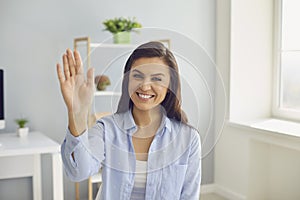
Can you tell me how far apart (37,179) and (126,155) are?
6.60ft

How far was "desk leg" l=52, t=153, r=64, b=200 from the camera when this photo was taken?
2473 mm

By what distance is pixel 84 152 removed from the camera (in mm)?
1025

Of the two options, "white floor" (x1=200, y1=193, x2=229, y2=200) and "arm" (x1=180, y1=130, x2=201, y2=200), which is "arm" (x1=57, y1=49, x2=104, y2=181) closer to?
"arm" (x1=180, y1=130, x2=201, y2=200)

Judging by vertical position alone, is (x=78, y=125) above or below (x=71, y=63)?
below

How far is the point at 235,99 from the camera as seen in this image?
11.0ft

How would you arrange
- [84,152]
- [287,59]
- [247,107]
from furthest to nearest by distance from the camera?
[247,107], [287,59], [84,152]

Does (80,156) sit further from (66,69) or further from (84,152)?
(66,69)

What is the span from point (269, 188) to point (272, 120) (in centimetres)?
50

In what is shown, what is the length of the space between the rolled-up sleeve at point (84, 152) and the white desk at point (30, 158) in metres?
→ 1.37

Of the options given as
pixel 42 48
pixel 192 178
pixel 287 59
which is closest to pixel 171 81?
pixel 192 178

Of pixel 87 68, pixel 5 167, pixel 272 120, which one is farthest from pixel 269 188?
pixel 87 68

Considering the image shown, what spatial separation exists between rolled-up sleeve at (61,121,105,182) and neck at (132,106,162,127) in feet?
0.28

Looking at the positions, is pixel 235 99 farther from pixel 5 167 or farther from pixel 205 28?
pixel 5 167

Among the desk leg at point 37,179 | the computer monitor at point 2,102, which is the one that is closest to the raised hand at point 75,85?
the computer monitor at point 2,102
